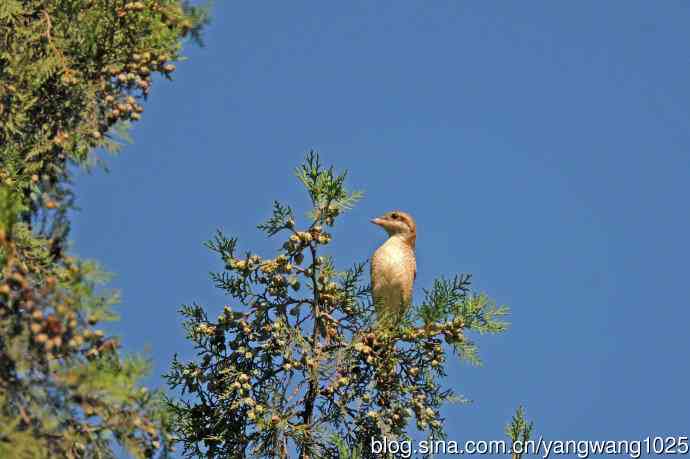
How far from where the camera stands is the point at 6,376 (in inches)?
168

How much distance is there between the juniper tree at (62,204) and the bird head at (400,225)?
5.24 metres

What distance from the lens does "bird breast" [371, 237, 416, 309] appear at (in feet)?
34.1

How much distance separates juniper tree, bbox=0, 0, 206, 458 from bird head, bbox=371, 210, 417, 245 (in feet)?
17.2

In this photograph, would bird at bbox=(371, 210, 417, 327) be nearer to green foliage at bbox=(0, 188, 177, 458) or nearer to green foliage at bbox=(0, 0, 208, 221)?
green foliage at bbox=(0, 0, 208, 221)

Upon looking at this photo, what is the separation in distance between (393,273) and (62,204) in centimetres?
571

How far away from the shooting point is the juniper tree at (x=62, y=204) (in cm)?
420

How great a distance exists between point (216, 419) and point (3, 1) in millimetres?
2897

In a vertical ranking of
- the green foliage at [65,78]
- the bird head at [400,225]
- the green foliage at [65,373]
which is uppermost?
the bird head at [400,225]

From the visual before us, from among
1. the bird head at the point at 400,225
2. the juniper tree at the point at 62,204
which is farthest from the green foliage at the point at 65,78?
the bird head at the point at 400,225

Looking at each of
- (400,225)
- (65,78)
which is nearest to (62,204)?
(65,78)

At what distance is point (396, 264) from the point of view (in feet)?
34.7

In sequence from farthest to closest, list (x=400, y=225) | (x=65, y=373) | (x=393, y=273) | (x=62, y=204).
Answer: (x=400, y=225)
(x=393, y=273)
(x=62, y=204)
(x=65, y=373)

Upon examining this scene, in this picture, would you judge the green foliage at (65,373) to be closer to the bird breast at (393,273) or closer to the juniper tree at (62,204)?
the juniper tree at (62,204)

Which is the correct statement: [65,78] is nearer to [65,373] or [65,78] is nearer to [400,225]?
[65,373]
